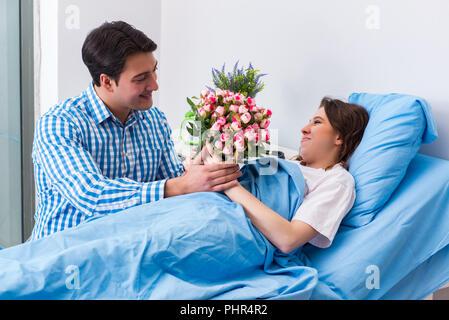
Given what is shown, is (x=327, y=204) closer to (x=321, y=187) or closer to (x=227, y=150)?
(x=321, y=187)

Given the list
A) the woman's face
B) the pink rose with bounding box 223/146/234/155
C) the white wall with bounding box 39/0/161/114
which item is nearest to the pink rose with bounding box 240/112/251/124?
the pink rose with bounding box 223/146/234/155

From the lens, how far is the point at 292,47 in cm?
225

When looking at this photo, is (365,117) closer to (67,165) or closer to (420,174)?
(420,174)

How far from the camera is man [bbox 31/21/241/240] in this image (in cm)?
150

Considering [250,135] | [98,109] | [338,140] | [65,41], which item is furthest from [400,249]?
[65,41]

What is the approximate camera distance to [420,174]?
1.50 meters

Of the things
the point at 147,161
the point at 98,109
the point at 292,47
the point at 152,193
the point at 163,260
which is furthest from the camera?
the point at 292,47

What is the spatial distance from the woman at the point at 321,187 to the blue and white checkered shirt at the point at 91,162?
1.12 ft

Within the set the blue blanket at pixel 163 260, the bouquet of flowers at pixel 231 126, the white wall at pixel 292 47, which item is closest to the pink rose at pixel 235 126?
the bouquet of flowers at pixel 231 126

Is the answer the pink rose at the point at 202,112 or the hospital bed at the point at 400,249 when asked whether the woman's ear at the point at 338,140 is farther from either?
the pink rose at the point at 202,112

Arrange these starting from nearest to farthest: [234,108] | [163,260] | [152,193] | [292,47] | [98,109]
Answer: [163,260] < [152,193] < [234,108] < [98,109] < [292,47]

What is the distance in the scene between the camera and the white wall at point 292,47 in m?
1.62

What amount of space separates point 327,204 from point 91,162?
2.56 feet

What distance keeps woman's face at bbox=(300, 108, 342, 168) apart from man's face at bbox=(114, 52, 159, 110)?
24.3 inches
